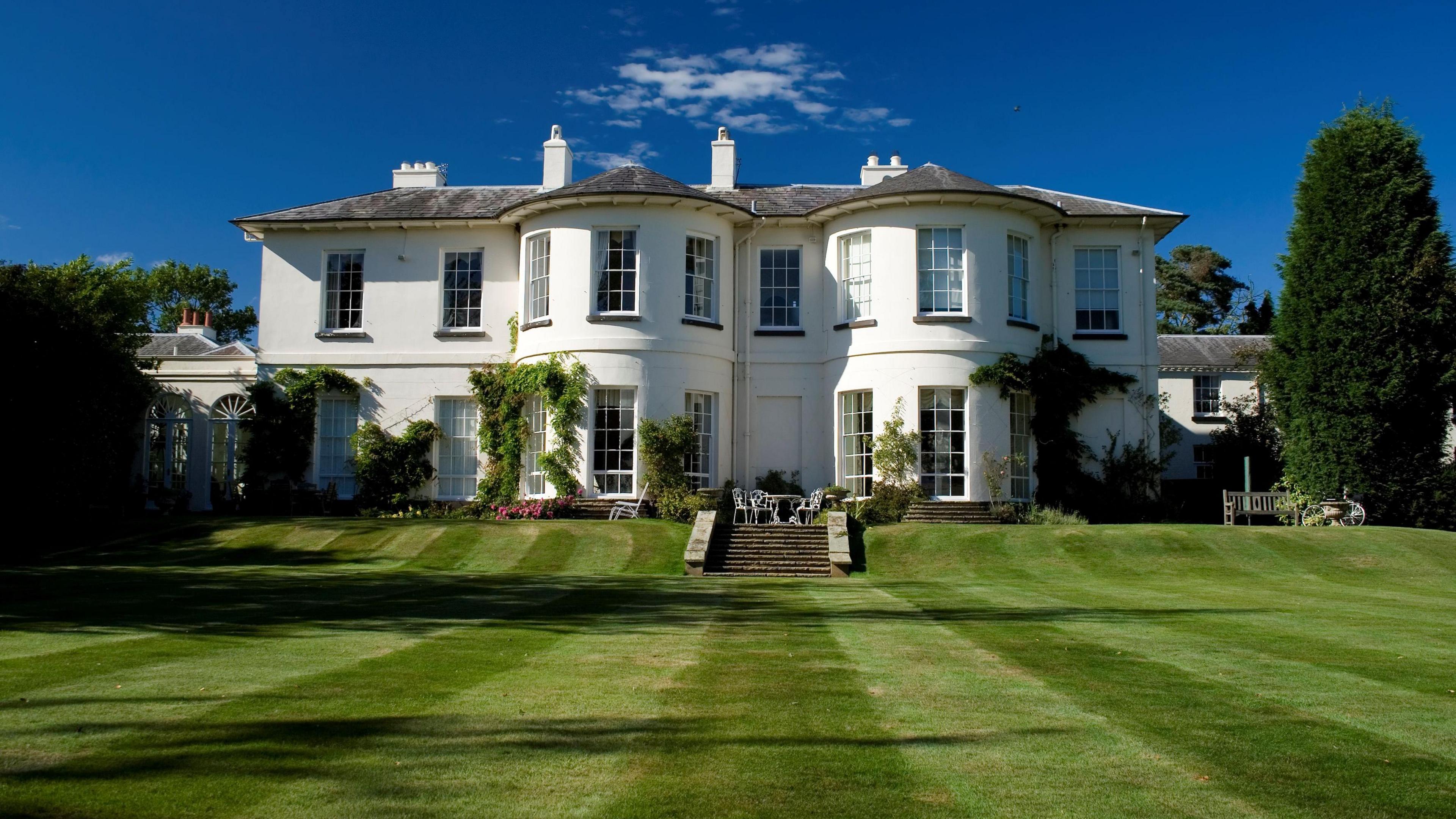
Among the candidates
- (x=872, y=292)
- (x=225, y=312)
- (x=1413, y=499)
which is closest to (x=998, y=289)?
(x=872, y=292)

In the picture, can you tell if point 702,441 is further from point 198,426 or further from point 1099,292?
point 198,426

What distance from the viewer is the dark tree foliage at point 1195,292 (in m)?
53.4

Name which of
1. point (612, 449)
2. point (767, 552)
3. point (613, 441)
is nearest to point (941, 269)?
point (767, 552)

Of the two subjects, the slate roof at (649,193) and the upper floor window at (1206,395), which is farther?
the upper floor window at (1206,395)

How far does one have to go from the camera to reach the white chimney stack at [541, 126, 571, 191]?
26.5 meters

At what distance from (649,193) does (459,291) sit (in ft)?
18.8

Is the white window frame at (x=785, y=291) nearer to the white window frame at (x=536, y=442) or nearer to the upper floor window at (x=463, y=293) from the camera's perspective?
the white window frame at (x=536, y=442)

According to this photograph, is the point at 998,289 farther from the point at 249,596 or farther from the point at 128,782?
the point at 128,782

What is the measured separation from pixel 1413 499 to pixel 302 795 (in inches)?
945

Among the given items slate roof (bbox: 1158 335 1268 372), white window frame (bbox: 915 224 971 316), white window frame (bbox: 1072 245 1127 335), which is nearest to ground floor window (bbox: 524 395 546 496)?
white window frame (bbox: 915 224 971 316)

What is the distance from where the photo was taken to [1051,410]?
2338cm

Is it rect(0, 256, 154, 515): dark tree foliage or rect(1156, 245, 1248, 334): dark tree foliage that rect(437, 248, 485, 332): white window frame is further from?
rect(1156, 245, 1248, 334): dark tree foliage

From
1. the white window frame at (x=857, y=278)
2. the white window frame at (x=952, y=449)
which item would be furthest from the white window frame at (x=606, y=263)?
the white window frame at (x=952, y=449)

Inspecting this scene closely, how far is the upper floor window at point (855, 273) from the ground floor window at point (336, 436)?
1169 cm
